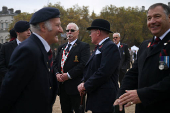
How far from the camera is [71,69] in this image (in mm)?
4812

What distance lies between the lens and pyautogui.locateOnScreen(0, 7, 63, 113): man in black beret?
2.08 metres

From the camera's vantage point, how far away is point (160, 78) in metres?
2.35

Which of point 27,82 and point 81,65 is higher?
point 27,82

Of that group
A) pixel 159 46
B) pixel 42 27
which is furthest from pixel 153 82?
pixel 42 27

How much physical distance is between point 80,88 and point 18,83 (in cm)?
190

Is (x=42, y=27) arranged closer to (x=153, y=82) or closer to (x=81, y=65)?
(x=153, y=82)

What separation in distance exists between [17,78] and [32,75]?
164mm

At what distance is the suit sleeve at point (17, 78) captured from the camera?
2.07 m

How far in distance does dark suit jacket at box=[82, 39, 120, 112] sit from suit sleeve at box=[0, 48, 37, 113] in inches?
66.7

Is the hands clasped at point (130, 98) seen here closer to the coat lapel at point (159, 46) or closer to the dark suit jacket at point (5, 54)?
the coat lapel at point (159, 46)

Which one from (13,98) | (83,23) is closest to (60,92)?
(13,98)

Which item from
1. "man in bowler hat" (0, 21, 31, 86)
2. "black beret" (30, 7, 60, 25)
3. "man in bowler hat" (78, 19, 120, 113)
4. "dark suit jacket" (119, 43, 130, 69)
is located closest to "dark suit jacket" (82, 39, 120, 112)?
"man in bowler hat" (78, 19, 120, 113)

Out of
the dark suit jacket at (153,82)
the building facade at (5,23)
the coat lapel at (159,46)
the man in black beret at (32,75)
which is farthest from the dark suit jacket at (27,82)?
the building facade at (5,23)

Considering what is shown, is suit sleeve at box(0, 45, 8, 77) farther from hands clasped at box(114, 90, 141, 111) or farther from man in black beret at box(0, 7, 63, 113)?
hands clasped at box(114, 90, 141, 111)
